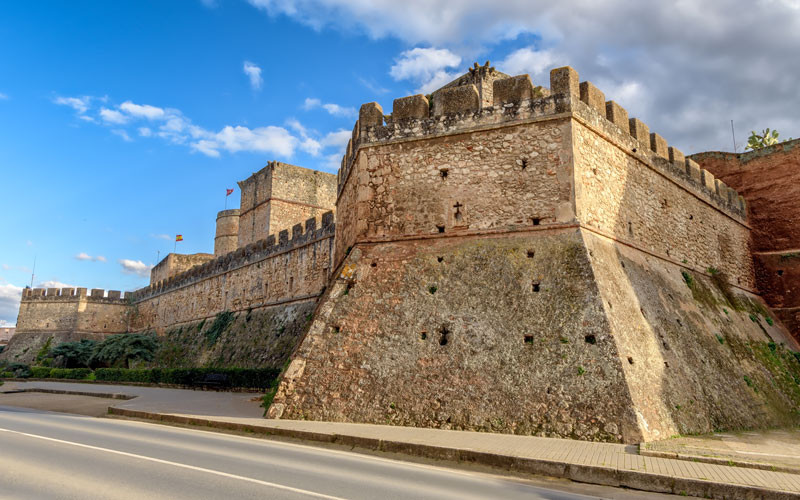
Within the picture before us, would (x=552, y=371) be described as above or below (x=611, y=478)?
above

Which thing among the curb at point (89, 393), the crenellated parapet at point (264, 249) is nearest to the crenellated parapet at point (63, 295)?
the crenellated parapet at point (264, 249)

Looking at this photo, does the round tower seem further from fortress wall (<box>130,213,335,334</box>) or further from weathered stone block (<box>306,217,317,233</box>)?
weathered stone block (<box>306,217,317,233</box>)

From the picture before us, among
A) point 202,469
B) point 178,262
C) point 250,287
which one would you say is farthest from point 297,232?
point 178,262

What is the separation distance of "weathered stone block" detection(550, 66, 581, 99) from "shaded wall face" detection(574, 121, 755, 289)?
2.43ft

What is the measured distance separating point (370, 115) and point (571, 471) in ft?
30.3

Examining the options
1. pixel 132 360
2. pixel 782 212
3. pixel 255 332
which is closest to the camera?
pixel 782 212

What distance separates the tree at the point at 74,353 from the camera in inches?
1231

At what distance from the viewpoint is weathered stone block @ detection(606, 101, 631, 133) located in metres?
13.0

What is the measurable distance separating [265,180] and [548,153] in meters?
28.3

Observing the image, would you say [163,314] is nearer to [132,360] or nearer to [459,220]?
[132,360]

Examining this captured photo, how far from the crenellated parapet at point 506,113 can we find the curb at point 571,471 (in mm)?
6922

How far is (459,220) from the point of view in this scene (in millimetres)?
11852

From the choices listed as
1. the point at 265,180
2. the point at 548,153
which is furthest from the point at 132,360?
the point at 548,153

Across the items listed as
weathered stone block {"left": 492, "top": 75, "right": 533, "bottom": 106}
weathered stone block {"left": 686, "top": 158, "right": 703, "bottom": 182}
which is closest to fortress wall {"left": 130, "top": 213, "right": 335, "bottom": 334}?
weathered stone block {"left": 492, "top": 75, "right": 533, "bottom": 106}
